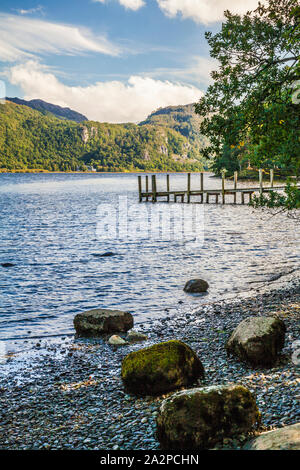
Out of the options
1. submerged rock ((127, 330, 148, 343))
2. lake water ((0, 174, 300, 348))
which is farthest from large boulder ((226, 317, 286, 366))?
lake water ((0, 174, 300, 348))

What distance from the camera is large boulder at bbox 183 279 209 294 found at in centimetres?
1372

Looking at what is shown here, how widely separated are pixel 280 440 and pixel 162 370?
2547 mm

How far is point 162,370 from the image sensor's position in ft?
19.9

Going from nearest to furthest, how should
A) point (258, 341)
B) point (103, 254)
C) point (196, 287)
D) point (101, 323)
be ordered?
point (258, 341) → point (101, 323) → point (196, 287) → point (103, 254)

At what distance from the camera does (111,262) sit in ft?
62.4

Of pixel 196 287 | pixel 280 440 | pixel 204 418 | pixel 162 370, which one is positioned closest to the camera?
pixel 280 440

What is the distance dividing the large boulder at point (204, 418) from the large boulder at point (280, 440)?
0.48m

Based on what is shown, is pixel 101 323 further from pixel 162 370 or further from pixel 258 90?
pixel 258 90

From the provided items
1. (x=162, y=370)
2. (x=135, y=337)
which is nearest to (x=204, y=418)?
(x=162, y=370)

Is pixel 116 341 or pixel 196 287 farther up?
pixel 196 287

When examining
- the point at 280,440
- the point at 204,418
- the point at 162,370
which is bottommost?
the point at 162,370

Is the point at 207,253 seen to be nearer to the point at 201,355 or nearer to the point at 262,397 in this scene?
the point at 201,355

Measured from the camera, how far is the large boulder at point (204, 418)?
14.7 feet

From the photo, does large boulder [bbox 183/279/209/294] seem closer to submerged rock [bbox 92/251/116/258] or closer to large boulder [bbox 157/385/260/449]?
submerged rock [bbox 92/251/116/258]
